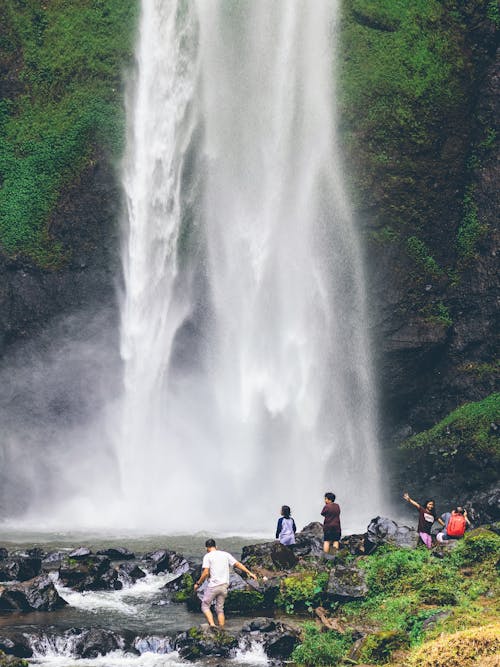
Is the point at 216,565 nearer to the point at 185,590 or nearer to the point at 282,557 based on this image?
the point at 185,590

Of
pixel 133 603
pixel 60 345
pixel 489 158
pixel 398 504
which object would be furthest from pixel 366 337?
pixel 133 603

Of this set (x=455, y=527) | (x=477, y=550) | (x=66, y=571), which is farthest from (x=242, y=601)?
(x=455, y=527)

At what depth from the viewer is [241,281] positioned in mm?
38438

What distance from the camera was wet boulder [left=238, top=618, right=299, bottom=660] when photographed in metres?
16.4

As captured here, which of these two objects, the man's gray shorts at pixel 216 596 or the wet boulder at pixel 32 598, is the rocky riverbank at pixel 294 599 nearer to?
the wet boulder at pixel 32 598

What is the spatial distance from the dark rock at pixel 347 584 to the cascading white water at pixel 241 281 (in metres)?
13.4

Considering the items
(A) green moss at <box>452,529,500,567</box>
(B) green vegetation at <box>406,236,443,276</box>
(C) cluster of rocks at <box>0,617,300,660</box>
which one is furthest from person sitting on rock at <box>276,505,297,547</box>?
(B) green vegetation at <box>406,236,443,276</box>

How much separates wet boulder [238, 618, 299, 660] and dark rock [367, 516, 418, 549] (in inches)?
213

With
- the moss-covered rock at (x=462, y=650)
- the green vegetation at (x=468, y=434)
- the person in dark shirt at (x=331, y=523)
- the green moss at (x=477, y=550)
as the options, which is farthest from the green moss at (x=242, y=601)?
the green vegetation at (x=468, y=434)

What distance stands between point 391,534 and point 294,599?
4991 millimetres

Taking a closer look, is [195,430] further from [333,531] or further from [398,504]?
[333,531]

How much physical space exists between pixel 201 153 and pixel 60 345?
9.76 m

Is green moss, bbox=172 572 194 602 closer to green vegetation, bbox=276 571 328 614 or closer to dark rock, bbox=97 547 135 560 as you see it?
green vegetation, bbox=276 571 328 614

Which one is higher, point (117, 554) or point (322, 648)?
point (117, 554)
